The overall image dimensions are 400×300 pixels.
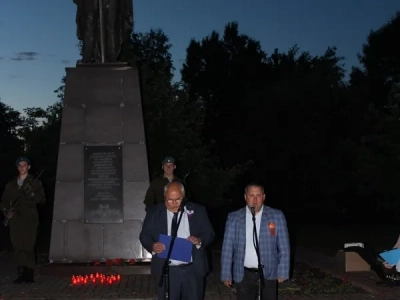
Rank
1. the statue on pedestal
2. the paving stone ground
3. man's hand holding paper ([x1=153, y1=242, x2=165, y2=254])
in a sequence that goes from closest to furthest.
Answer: man's hand holding paper ([x1=153, y1=242, x2=165, y2=254]) < the paving stone ground < the statue on pedestal

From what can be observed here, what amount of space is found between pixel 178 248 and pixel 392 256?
2.75 metres

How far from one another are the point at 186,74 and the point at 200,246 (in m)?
45.5

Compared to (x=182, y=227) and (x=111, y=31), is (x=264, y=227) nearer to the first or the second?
(x=182, y=227)

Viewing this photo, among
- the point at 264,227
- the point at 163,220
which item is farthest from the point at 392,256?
the point at 163,220

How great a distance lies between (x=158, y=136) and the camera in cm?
2231

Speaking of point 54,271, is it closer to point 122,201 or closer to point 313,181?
point 122,201

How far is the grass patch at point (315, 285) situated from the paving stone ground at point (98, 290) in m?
0.27

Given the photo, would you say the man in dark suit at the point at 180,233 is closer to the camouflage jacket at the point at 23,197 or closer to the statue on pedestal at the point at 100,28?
the camouflage jacket at the point at 23,197

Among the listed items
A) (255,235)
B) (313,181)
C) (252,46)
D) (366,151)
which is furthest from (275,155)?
(255,235)

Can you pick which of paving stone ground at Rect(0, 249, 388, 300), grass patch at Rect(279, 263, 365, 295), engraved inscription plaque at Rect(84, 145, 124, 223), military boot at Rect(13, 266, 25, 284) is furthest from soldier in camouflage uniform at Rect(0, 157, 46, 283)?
grass patch at Rect(279, 263, 365, 295)

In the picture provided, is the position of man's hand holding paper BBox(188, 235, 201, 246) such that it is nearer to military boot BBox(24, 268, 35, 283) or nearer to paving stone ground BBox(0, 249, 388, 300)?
paving stone ground BBox(0, 249, 388, 300)

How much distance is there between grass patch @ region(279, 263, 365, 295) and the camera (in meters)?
9.02

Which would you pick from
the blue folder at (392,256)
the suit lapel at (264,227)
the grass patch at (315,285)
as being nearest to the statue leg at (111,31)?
the grass patch at (315,285)

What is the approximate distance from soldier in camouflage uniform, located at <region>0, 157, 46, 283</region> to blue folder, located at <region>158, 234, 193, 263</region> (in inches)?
199
